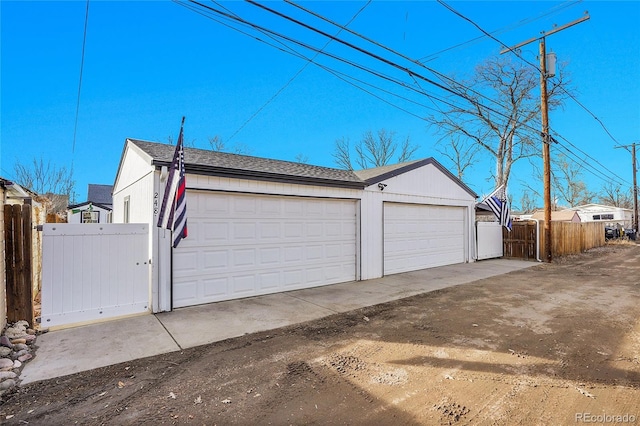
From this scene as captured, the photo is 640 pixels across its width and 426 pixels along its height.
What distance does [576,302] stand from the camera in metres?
6.48

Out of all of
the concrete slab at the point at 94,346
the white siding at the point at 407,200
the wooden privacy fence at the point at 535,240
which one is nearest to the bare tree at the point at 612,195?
the wooden privacy fence at the point at 535,240

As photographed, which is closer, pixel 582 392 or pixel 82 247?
pixel 582 392

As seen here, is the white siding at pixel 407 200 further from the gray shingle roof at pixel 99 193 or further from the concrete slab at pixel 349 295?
the gray shingle roof at pixel 99 193

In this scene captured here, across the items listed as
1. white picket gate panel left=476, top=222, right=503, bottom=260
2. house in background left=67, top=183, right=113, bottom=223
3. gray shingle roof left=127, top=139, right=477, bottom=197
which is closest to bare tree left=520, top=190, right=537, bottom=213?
white picket gate panel left=476, top=222, right=503, bottom=260

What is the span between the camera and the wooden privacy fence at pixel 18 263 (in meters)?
4.62

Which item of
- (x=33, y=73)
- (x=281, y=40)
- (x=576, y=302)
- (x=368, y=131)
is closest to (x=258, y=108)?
(x=281, y=40)

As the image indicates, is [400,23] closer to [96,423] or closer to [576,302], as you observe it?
[576,302]

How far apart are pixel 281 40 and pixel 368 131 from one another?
26360mm

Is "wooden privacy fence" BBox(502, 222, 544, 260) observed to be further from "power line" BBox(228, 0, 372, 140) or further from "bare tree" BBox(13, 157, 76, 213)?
"bare tree" BBox(13, 157, 76, 213)

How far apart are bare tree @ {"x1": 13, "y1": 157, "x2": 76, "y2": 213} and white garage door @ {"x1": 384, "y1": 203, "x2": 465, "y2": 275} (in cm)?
1990

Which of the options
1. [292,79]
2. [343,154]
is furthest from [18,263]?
[343,154]

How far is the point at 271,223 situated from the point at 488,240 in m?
10.9

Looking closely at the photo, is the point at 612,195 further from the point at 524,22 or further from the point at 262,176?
the point at 262,176

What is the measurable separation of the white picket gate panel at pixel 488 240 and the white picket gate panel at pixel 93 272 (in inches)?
492
